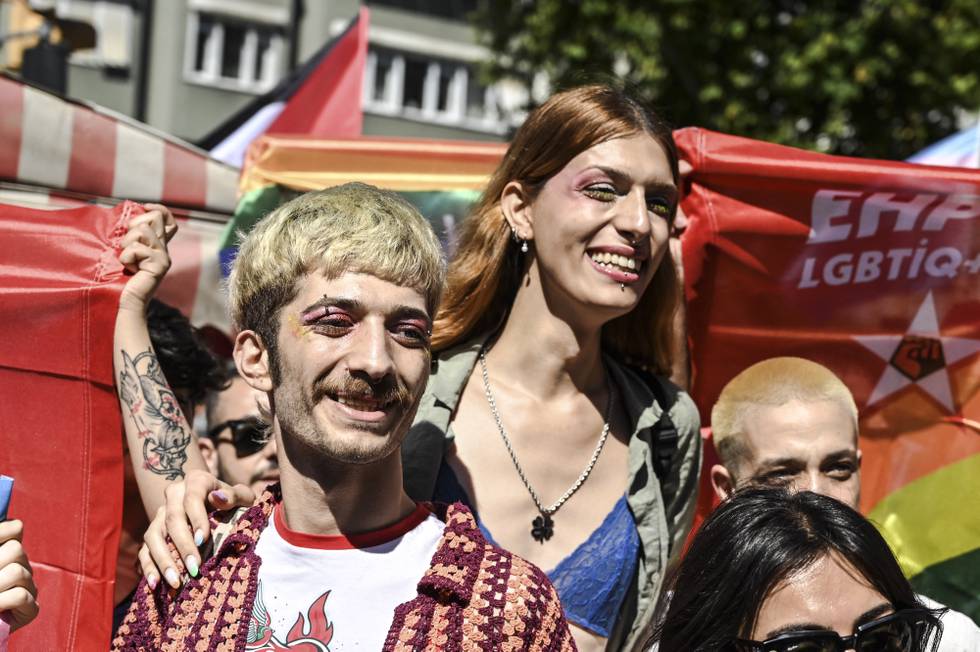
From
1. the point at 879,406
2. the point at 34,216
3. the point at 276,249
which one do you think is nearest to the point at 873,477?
the point at 879,406

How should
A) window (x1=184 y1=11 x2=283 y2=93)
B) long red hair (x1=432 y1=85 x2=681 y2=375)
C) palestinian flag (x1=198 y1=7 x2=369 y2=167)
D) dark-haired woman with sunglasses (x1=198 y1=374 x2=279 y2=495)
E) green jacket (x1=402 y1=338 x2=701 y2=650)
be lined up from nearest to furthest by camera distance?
green jacket (x1=402 y1=338 x2=701 y2=650)
long red hair (x1=432 y1=85 x2=681 y2=375)
dark-haired woman with sunglasses (x1=198 y1=374 x2=279 y2=495)
palestinian flag (x1=198 y1=7 x2=369 y2=167)
window (x1=184 y1=11 x2=283 y2=93)

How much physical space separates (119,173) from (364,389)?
7.94 feet

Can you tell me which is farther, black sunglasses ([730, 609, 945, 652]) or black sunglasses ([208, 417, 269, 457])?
black sunglasses ([208, 417, 269, 457])

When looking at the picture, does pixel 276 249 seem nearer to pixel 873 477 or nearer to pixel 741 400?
pixel 741 400

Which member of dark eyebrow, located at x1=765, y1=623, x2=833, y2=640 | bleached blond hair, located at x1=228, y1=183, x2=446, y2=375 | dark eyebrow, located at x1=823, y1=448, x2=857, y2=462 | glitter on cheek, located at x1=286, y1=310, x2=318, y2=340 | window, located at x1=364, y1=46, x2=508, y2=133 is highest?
window, located at x1=364, y1=46, x2=508, y2=133

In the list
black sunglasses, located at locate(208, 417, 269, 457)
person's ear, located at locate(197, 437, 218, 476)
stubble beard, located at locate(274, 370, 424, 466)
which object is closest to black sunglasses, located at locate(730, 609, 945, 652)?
stubble beard, located at locate(274, 370, 424, 466)

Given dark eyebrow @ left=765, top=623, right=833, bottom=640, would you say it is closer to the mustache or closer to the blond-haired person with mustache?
the blond-haired person with mustache

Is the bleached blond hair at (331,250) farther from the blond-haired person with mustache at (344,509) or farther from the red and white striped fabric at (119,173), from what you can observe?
the red and white striped fabric at (119,173)

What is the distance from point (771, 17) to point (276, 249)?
38.7 feet

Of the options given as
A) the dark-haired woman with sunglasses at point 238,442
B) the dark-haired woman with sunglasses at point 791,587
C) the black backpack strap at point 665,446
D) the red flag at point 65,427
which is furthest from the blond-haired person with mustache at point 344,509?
the dark-haired woman with sunglasses at point 238,442

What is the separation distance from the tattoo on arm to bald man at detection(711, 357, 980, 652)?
143 cm

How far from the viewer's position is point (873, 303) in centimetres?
377

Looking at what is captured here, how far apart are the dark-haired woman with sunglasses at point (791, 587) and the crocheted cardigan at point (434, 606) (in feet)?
0.87

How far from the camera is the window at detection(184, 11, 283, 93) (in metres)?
21.7
